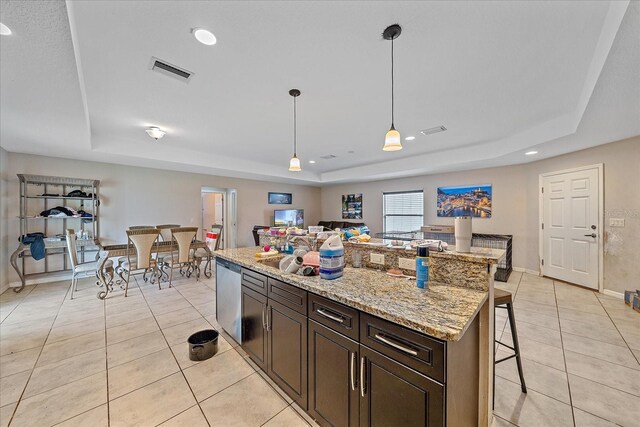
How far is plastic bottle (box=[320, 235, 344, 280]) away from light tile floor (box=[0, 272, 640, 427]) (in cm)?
94

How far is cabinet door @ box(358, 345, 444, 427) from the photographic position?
97 centimetres

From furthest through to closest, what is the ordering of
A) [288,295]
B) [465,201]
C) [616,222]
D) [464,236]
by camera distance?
[465,201] < [616,222] < [288,295] < [464,236]

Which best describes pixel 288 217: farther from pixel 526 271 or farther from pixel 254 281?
pixel 526 271

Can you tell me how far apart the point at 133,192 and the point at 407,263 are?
6024 mm

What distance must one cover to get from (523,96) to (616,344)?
271cm

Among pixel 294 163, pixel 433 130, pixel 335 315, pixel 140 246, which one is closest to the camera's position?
pixel 335 315

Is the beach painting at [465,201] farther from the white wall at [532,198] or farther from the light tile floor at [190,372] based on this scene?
the light tile floor at [190,372]

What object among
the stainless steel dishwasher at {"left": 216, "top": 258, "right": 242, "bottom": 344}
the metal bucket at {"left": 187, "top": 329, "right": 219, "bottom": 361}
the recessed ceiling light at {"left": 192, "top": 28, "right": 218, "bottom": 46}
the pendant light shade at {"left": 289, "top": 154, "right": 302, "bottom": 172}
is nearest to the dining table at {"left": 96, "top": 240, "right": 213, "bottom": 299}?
the stainless steel dishwasher at {"left": 216, "top": 258, "right": 242, "bottom": 344}

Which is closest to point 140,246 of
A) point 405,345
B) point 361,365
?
point 361,365

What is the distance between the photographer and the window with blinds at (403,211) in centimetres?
674

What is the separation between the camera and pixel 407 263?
1.71 meters

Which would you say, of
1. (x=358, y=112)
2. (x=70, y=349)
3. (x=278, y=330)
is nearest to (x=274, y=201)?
(x=358, y=112)

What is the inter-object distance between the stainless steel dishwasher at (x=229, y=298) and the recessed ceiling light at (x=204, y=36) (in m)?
1.89

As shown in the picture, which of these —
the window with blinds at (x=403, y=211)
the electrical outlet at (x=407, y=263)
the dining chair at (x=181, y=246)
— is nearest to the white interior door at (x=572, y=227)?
the window with blinds at (x=403, y=211)
